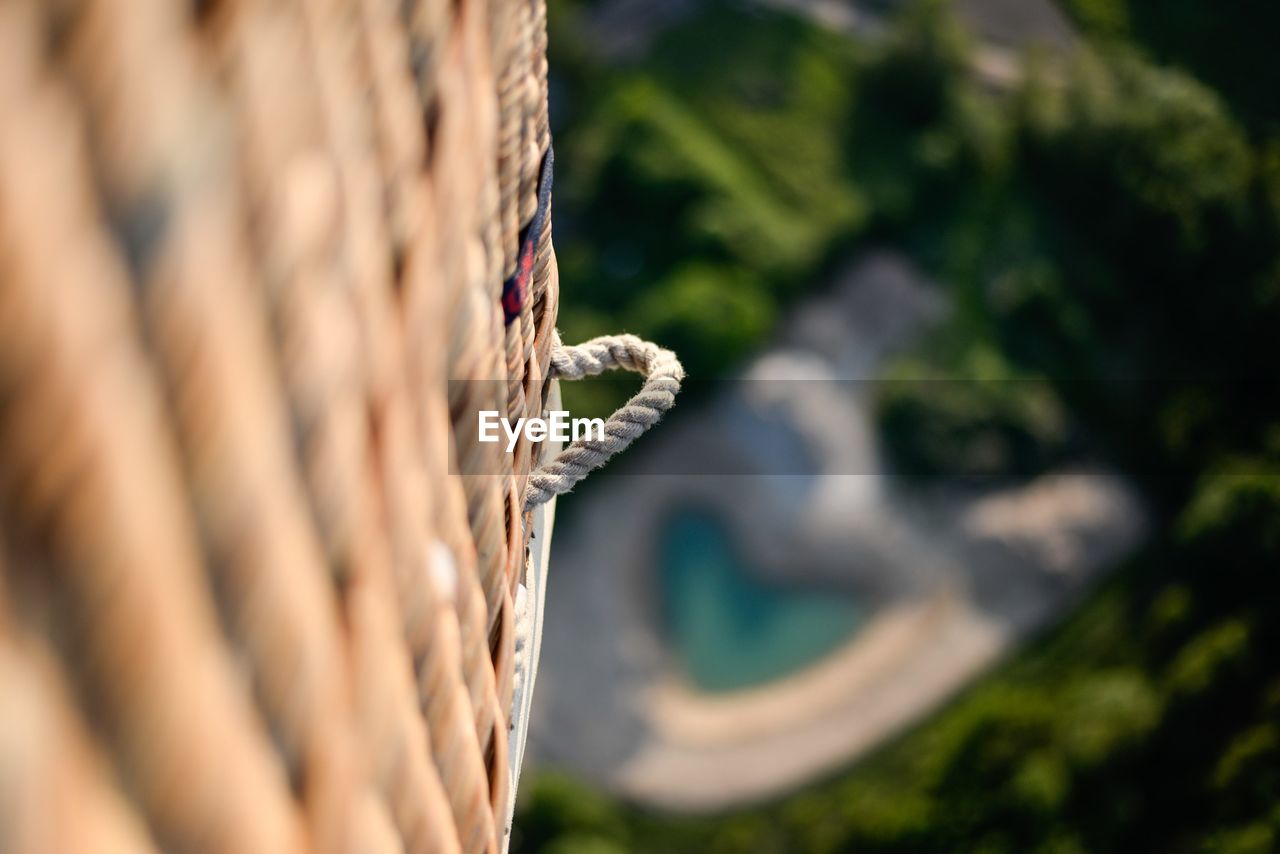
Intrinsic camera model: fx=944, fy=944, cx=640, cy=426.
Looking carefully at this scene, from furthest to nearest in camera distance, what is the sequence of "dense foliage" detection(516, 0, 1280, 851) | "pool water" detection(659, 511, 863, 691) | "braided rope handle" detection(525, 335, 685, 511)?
"pool water" detection(659, 511, 863, 691) → "dense foliage" detection(516, 0, 1280, 851) → "braided rope handle" detection(525, 335, 685, 511)

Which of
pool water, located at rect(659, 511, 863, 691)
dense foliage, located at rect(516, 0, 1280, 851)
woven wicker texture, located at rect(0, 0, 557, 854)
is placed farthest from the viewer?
pool water, located at rect(659, 511, 863, 691)

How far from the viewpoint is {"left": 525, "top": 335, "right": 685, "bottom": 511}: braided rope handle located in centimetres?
107

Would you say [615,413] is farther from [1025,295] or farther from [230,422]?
[1025,295]

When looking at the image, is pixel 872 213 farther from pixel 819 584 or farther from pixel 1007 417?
pixel 819 584

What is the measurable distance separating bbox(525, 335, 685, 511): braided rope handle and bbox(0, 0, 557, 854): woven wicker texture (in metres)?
0.35

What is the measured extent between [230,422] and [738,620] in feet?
18.5

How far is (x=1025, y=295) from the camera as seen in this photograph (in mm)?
6199

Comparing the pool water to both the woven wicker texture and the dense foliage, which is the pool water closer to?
the dense foliage

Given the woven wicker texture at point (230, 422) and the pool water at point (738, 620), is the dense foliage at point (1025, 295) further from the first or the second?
the woven wicker texture at point (230, 422)

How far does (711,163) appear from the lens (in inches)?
252

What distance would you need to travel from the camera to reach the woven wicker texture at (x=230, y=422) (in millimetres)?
365

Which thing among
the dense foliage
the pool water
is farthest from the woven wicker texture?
the pool water

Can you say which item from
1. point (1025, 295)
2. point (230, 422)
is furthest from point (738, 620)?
point (230, 422)

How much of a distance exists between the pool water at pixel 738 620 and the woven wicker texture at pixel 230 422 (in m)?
5.27
